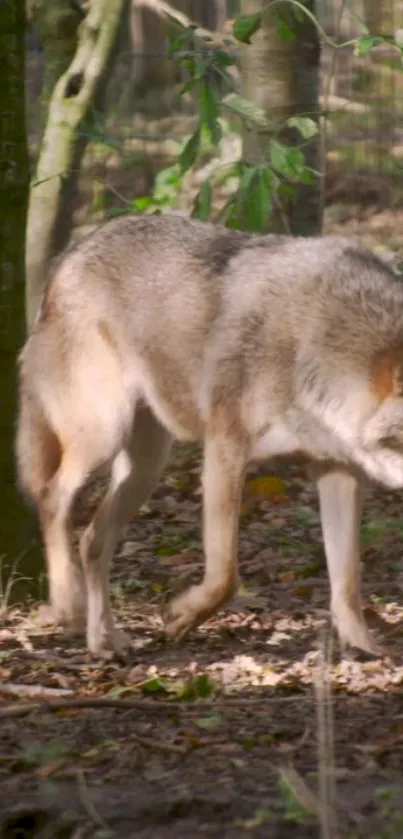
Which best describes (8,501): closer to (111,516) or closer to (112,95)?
(111,516)

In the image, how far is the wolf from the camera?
5109mm

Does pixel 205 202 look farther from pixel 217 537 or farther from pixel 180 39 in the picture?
pixel 217 537

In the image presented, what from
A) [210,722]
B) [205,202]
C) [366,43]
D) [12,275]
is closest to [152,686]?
[210,722]

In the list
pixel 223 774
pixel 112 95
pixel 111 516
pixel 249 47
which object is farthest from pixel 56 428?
pixel 112 95

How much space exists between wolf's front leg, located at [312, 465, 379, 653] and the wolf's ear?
533 mm

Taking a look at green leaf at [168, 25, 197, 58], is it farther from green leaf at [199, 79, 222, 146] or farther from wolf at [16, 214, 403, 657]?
wolf at [16, 214, 403, 657]

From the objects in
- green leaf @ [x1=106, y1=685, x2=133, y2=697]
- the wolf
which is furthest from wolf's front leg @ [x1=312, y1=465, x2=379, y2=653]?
green leaf @ [x1=106, y1=685, x2=133, y2=697]

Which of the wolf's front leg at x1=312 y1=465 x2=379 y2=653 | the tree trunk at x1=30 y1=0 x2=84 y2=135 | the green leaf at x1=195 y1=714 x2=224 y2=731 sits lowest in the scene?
the green leaf at x1=195 y1=714 x2=224 y2=731

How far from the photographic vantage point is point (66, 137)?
7.96m

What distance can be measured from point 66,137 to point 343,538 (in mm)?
3362

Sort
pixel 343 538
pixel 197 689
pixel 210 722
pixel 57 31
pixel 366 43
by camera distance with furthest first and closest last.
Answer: pixel 57 31
pixel 366 43
pixel 343 538
pixel 197 689
pixel 210 722

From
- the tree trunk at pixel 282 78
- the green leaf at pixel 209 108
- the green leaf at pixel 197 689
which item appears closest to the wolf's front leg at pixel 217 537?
the green leaf at pixel 197 689

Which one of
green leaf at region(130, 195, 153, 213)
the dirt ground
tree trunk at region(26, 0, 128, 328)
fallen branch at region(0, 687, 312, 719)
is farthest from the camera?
tree trunk at region(26, 0, 128, 328)

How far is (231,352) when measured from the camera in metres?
5.27
